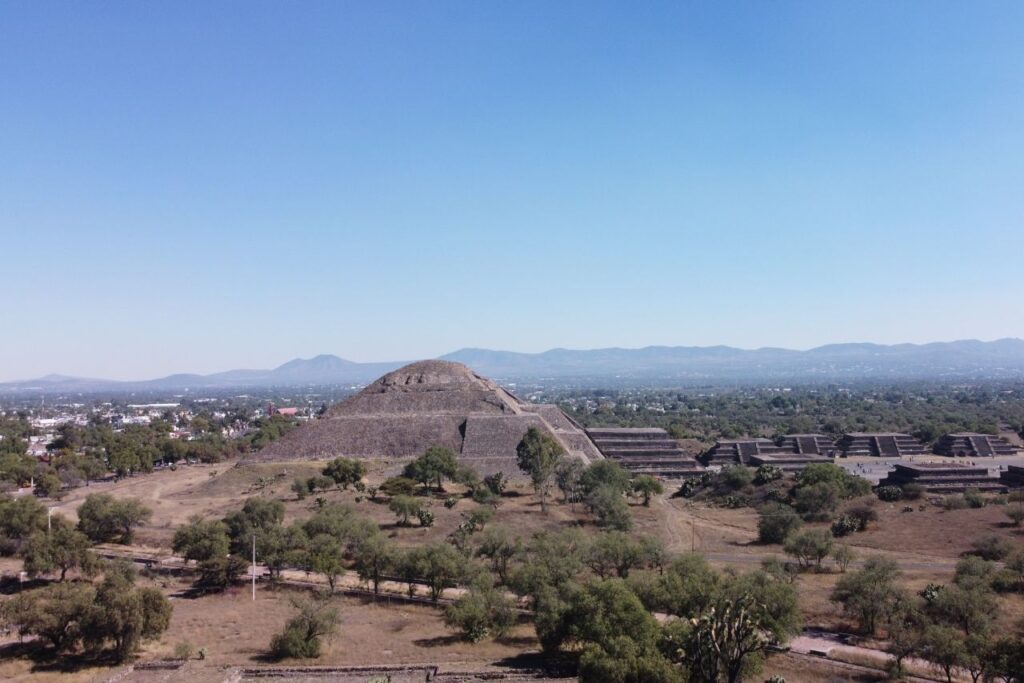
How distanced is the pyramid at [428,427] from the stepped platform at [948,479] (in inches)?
1179

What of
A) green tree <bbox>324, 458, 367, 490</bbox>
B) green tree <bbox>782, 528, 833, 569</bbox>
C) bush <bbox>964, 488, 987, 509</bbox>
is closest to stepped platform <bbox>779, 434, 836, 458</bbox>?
bush <bbox>964, 488, 987, 509</bbox>

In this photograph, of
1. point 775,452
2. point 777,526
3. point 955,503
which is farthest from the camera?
point 775,452

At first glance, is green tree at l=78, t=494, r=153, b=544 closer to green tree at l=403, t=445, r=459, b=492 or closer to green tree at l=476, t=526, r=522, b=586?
green tree at l=403, t=445, r=459, b=492

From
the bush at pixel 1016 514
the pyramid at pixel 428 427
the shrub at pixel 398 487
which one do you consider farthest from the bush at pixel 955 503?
the shrub at pixel 398 487

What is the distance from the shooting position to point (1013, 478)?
63.0 meters

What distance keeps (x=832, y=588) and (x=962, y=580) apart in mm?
6273

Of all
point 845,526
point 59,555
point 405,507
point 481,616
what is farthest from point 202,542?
point 845,526

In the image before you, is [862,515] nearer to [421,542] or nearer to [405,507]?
[421,542]

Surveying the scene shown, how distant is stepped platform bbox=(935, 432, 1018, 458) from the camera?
9256 cm

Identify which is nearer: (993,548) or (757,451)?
(993,548)

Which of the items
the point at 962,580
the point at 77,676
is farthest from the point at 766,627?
the point at 77,676

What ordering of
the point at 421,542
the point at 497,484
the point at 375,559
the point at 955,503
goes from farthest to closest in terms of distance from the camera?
the point at 497,484
the point at 955,503
the point at 421,542
the point at 375,559

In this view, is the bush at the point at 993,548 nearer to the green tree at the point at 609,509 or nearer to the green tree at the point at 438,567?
the green tree at the point at 609,509

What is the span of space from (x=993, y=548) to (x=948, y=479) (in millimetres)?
26659
